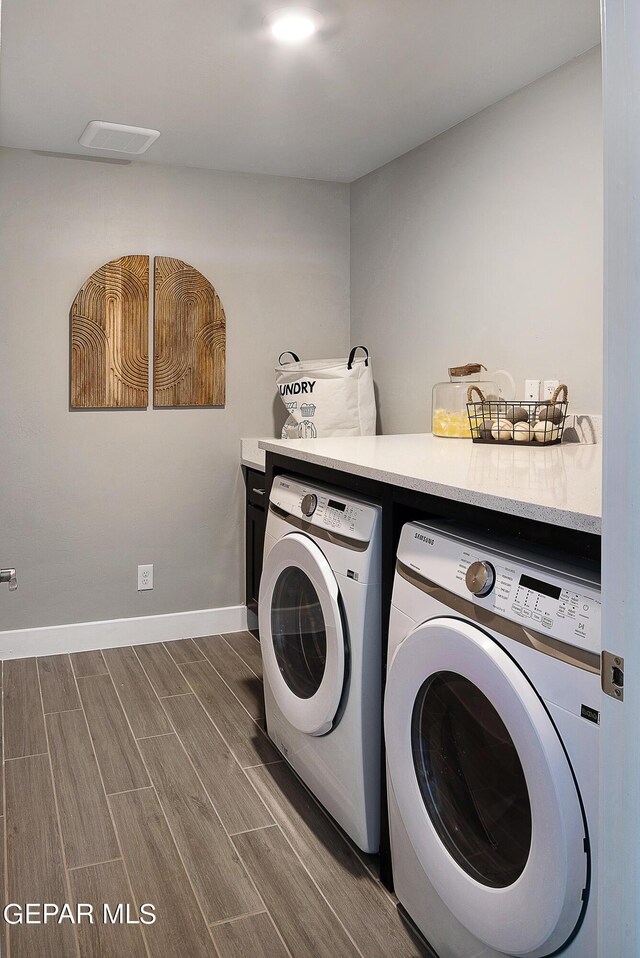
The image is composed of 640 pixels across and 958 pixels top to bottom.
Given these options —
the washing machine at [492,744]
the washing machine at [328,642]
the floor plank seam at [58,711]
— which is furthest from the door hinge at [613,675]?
the floor plank seam at [58,711]

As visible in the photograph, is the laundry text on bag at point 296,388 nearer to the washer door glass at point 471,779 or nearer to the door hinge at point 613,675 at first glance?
the washer door glass at point 471,779

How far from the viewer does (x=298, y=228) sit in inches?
150

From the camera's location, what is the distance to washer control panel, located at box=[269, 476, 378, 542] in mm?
1867

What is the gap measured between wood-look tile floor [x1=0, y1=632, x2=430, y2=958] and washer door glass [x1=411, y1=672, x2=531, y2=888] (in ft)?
1.37

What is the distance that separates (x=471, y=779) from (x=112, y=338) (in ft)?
8.78

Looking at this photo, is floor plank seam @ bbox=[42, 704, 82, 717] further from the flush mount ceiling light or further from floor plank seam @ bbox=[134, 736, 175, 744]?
the flush mount ceiling light

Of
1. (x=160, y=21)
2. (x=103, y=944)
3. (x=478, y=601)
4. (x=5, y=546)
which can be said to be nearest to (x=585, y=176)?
(x=160, y=21)

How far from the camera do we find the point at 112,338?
345 centimetres

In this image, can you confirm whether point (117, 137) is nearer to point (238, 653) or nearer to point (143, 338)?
point (143, 338)

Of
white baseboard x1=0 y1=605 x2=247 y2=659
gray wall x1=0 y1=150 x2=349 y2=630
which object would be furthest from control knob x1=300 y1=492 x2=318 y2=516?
white baseboard x1=0 y1=605 x2=247 y2=659

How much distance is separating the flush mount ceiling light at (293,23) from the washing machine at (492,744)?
151 cm

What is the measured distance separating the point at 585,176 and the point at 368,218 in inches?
60.0

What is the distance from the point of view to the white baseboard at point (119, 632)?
3406 millimetres

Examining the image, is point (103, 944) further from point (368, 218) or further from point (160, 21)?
point (368, 218)
